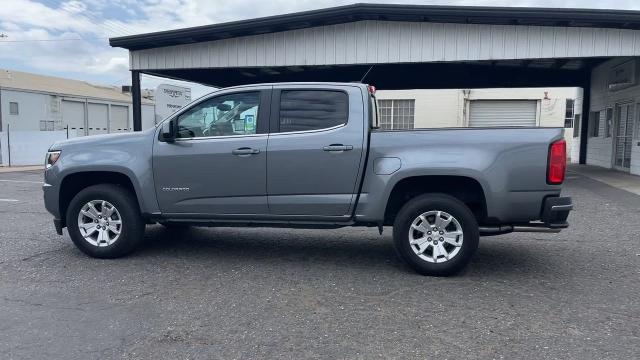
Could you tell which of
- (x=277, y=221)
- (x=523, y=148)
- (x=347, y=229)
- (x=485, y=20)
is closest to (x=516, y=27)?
(x=485, y=20)

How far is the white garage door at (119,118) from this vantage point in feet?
143

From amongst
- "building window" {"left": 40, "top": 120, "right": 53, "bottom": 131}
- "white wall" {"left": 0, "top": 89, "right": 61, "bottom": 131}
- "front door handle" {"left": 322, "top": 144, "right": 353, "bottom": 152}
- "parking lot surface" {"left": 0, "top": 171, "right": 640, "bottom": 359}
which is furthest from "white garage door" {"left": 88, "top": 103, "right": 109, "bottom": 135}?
"front door handle" {"left": 322, "top": 144, "right": 353, "bottom": 152}

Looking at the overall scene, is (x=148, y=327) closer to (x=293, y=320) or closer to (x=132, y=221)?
(x=293, y=320)

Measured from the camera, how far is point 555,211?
15.8 ft

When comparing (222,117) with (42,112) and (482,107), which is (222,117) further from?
(42,112)

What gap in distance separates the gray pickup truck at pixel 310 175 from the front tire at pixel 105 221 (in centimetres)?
1

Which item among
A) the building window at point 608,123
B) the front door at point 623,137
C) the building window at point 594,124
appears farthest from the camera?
the building window at point 594,124

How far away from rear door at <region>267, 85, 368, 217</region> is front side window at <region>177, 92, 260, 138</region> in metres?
0.27

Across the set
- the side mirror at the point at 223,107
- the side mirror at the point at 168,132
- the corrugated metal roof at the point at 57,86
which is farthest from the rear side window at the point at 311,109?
the corrugated metal roof at the point at 57,86

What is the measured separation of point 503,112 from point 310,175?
26.5 m

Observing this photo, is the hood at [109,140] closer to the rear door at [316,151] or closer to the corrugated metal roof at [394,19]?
the rear door at [316,151]

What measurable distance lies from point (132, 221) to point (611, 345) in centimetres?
476

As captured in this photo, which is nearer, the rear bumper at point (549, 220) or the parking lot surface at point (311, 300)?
the parking lot surface at point (311, 300)

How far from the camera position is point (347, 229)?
775 centimetres
